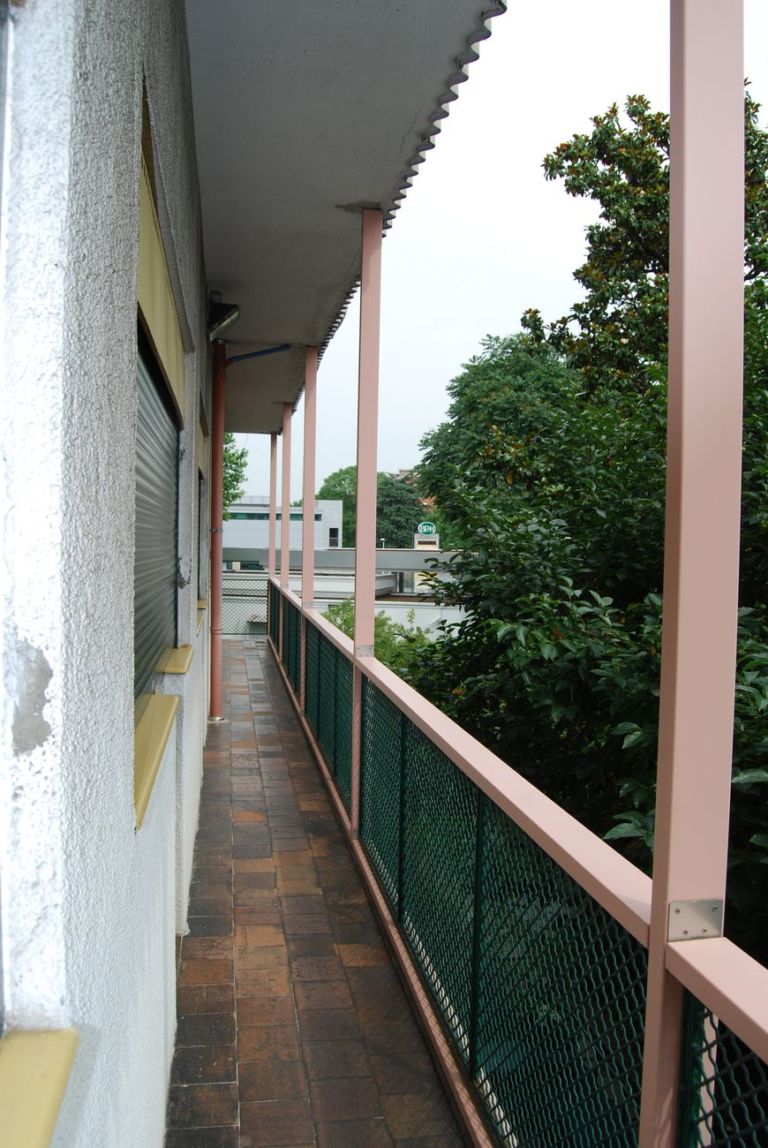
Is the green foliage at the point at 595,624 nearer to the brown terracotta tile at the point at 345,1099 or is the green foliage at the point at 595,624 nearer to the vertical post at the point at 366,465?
the vertical post at the point at 366,465

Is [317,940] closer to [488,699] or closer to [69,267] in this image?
[488,699]

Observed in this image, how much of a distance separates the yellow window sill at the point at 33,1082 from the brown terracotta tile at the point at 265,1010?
2296 mm

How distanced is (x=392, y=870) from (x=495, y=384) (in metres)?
19.3

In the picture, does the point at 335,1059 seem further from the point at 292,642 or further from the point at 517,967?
the point at 292,642

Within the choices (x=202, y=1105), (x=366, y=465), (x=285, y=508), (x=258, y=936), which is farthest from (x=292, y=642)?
(x=202, y=1105)

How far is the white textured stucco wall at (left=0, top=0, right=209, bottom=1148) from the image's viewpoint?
2.80ft

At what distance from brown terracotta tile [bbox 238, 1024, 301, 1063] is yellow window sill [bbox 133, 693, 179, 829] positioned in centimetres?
116

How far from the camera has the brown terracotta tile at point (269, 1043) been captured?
2.77 metres

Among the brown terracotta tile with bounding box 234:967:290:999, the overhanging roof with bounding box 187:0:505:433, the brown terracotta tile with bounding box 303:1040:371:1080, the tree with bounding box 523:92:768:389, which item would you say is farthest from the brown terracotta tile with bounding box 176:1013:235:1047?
the tree with bounding box 523:92:768:389

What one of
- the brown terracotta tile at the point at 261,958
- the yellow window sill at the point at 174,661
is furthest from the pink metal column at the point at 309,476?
the brown terracotta tile at the point at 261,958

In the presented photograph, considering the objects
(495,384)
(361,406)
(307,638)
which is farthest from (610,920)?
(495,384)

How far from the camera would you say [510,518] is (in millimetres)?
4727

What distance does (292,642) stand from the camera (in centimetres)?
894

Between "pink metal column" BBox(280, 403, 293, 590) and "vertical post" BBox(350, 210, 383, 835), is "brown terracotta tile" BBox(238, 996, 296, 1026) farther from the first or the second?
"pink metal column" BBox(280, 403, 293, 590)
